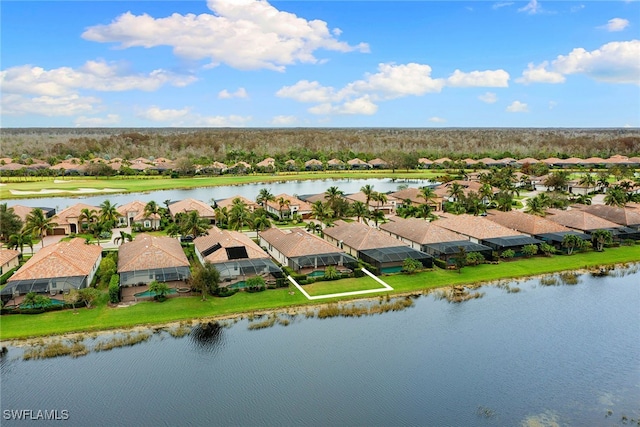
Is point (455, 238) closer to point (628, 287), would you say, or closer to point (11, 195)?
point (628, 287)

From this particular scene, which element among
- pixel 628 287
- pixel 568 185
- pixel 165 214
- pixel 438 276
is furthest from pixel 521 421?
pixel 568 185

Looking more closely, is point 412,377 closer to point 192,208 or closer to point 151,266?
point 151,266

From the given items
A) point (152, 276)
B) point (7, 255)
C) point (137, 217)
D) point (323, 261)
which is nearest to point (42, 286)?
point (152, 276)

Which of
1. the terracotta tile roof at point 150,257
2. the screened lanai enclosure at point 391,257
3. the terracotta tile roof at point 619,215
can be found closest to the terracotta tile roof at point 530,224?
the terracotta tile roof at point 619,215

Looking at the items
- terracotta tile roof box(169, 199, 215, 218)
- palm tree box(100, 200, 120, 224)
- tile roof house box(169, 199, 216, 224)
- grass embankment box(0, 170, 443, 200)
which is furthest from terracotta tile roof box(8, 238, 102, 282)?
grass embankment box(0, 170, 443, 200)

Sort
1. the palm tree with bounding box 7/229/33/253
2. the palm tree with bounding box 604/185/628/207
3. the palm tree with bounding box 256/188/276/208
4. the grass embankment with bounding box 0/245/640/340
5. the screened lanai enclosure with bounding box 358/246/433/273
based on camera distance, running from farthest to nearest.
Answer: the palm tree with bounding box 256/188/276/208 → the palm tree with bounding box 604/185/628/207 → the palm tree with bounding box 7/229/33/253 → the screened lanai enclosure with bounding box 358/246/433/273 → the grass embankment with bounding box 0/245/640/340

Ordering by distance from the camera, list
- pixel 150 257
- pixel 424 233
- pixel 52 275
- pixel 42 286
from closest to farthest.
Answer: pixel 42 286 < pixel 52 275 < pixel 150 257 < pixel 424 233

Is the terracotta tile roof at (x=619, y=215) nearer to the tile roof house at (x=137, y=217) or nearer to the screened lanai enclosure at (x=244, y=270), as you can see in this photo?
the screened lanai enclosure at (x=244, y=270)

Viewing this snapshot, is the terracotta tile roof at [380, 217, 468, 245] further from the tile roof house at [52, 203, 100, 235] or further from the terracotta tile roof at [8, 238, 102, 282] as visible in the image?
the tile roof house at [52, 203, 100, 235]
